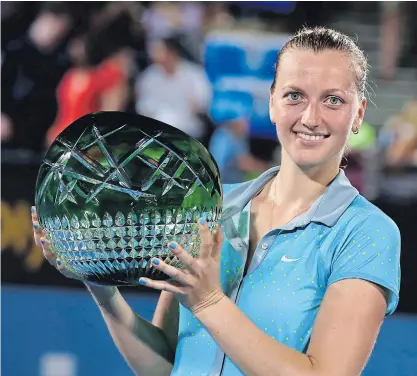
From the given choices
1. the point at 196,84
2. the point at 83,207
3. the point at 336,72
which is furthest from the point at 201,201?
the point at 196,84

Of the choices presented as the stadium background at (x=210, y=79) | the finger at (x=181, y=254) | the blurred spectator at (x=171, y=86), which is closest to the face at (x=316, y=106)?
the finger at (x=181, y=254)

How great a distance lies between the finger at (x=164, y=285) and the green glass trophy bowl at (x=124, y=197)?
0.01 m

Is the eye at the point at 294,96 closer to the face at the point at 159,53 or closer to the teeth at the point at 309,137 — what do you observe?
the teeth at the point at 309,137

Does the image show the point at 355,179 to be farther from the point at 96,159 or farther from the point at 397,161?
the point at 96,159

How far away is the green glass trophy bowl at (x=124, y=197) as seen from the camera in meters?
1.18

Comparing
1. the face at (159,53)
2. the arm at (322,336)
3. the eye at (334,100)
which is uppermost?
the eye at (334,100)

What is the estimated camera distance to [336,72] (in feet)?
4.43

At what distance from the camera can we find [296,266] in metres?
1.33

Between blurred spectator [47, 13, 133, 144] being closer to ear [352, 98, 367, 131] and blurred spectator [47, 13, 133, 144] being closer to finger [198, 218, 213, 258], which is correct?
ear [352, 98, 367, 131]

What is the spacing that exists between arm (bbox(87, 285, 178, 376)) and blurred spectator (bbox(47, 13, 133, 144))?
8.32ft

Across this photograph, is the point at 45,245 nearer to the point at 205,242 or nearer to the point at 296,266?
the point at 205,242

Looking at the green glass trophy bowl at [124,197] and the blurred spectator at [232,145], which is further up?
the green glass trophy bowl at [124,197]

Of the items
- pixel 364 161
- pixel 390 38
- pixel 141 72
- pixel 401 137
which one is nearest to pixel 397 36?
pixel 390 38

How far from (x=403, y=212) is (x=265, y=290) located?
7.59 ft
